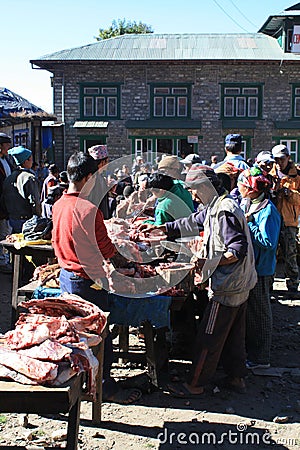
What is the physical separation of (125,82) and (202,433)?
874 inches

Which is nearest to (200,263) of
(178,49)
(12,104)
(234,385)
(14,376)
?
(234,385)

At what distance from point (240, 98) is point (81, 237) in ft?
72.3

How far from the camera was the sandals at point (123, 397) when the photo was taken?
5092 mm

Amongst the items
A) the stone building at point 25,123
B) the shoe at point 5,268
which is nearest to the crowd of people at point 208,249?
the shoe at point 5,268

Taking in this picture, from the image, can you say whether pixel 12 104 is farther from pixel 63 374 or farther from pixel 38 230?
pixel 63 374

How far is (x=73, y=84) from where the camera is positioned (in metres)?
25.4

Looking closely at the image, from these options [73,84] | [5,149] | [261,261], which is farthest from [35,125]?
[261,261]

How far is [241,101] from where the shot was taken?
2545cm

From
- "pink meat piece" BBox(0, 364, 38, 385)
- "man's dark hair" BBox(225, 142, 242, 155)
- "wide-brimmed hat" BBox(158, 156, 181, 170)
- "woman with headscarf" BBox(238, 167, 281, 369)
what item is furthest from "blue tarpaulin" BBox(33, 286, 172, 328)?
"man's dark hair" BBox(225, 142, 242, 155)

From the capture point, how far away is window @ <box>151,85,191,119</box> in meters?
25.4

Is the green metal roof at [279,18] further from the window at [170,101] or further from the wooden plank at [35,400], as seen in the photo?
the wooden plank at [35,400]

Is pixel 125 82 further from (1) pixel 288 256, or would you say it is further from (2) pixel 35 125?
(1) pixel 288 256

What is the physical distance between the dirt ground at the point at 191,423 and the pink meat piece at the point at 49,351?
893 millimetres

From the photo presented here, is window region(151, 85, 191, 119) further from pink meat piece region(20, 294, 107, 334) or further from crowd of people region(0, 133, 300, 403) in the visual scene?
pink meat piece region(20, 294, 107, 334)
